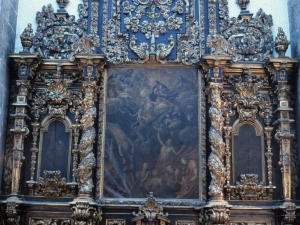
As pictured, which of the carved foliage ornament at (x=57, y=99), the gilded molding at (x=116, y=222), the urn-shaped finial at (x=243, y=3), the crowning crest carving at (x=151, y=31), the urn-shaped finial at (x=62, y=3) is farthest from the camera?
the urn-shaped finial at (x=62, y=3)

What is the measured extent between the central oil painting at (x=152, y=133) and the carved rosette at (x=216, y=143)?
0.53 meters

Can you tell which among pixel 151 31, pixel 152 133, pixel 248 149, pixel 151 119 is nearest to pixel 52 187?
pixel 152 133

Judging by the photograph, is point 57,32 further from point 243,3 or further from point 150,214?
point 150,214

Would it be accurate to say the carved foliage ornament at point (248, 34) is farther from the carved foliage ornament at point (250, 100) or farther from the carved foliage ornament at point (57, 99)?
the carved foliage ornament at point (57, 99)

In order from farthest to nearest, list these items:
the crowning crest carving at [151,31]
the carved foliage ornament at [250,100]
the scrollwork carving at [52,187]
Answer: the crowning crest carving at [151,31] < the carved foliage ornament at [250,100] < the scrollwork carving at [52,187]

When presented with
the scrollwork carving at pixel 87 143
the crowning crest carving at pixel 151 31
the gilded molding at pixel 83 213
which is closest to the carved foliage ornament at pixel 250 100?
the crowning crest carving at pixel 151 31

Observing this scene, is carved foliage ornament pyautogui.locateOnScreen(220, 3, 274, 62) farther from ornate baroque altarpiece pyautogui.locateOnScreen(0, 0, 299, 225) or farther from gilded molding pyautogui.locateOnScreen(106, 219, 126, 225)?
gilded molding pyautogui.locateOnScreen(106, 219, 126, 225)

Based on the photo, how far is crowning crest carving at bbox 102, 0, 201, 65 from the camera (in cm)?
1201

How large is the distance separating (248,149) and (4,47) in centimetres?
614

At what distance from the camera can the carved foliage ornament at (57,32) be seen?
1216cm

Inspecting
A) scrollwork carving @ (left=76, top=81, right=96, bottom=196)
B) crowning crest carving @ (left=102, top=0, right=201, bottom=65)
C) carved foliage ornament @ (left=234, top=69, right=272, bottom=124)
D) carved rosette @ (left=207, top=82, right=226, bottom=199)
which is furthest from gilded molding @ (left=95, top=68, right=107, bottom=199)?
carved foliage ornament @ (left=234, top=69, right=272, bottom=124)

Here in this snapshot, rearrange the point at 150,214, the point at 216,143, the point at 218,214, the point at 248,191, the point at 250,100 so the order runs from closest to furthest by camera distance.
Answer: the point at 218,214 → the point at 150,214 → the point at 216,143 → the point at 248,191 → the point at 250,100

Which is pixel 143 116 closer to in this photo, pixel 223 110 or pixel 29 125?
pixel 223 110

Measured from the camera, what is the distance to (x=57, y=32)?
A: 40.3ft
